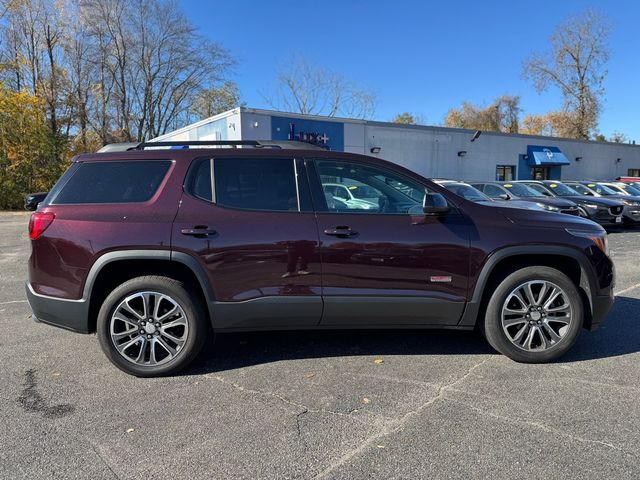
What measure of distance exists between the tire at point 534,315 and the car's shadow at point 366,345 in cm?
30

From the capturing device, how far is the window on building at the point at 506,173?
94.2ft

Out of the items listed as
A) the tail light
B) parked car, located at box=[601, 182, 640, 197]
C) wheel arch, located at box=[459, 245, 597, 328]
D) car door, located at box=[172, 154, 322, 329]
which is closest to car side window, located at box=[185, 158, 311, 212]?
car door, located at box=[172, 154, 322, 329]

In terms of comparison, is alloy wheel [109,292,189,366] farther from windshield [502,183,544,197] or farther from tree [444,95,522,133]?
tree [444,95,522,133]

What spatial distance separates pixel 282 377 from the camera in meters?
3.61

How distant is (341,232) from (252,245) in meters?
0.70

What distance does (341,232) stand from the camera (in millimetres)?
3568

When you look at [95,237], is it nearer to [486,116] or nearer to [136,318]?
Result: [136,318]

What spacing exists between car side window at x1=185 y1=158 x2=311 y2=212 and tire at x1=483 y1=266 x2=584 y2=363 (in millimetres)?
1788

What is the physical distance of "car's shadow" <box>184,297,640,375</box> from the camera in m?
4.00

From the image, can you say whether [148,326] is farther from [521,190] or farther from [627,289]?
[521,190]

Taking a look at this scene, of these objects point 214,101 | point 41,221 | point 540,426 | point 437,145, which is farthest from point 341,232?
point 214,101

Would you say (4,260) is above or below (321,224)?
below

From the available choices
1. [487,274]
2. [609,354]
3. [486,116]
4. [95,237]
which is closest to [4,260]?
[95,237]

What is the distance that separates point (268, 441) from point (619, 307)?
4711 mm
